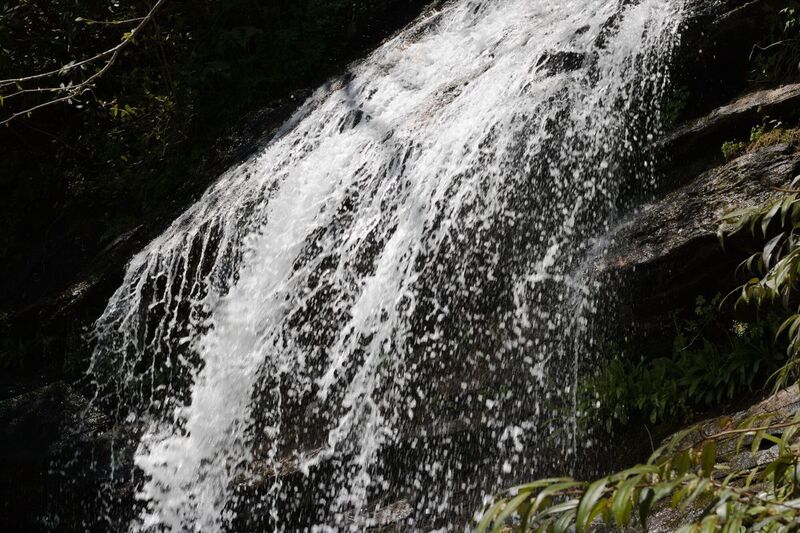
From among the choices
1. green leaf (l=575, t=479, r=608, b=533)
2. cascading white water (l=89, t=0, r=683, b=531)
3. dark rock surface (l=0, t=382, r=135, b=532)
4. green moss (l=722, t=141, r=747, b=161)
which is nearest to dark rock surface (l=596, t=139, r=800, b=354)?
green moss (l=722, t=141, r=747, b=161)

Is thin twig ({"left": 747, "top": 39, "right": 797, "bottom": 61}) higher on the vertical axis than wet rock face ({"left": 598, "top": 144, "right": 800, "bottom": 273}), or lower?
higher

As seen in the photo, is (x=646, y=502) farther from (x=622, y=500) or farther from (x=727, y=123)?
(x=727, y=123)

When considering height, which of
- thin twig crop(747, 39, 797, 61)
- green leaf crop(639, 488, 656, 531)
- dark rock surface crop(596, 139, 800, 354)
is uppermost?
green leaf crop(639, 488, 656, 531)

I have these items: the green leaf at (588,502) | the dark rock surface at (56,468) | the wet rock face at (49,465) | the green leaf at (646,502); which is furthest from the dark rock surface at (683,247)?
the wet rock face at (49,465)

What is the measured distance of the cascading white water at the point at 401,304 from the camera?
14.6 ft

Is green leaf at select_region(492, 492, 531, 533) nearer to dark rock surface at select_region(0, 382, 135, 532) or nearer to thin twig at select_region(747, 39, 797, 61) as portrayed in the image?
thin twig at select_region(747, 39, 797, 61)

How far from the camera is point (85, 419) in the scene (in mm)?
5969

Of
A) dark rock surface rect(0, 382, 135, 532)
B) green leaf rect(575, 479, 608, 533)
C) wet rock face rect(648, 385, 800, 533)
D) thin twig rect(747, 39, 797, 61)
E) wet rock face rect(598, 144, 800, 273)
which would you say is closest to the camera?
green leaf rect(575, 479, 608, 533)

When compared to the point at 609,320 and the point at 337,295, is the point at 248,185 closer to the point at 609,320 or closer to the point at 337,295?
the point at 337,295

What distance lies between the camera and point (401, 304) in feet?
15.7

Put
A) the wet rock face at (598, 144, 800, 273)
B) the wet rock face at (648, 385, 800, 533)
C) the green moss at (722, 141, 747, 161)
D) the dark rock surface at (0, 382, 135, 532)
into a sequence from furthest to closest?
the dark rock surface at (0, 382, 135, 532)
the green moss at (722, 141, 747, 161)
the wet rock face at (598, 144, 800, 273)
the wet rock face at (648, 385, 800, 533)

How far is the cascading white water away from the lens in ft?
14.6

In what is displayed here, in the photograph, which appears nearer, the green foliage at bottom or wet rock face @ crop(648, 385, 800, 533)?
wet rock face @ crop(648, 385, 800, 533)

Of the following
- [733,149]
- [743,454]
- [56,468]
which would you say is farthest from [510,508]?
[56,468]
